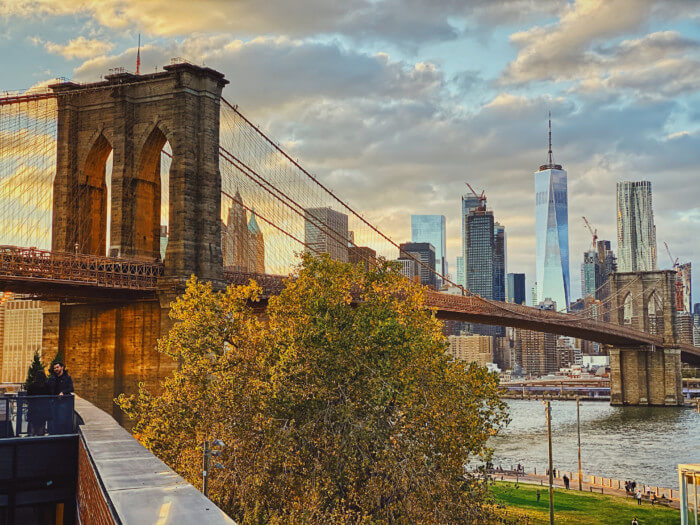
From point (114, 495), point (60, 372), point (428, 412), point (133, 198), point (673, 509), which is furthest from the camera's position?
point (133, 198)

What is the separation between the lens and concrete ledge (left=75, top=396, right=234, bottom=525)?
711cm

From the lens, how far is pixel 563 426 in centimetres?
9944

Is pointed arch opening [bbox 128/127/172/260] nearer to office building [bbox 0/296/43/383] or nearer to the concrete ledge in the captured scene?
the concrete ledge

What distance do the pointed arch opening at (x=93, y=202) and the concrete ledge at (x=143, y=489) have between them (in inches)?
1544

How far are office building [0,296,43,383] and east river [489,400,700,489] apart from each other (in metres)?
122

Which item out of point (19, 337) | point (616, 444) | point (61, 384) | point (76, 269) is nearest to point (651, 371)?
point (616, 444)

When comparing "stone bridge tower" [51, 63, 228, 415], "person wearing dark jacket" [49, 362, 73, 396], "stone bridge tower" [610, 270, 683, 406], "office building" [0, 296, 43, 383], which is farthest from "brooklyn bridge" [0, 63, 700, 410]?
"office building" [0, 296, 43, 383]

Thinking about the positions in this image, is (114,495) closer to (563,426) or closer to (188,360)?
(188,360)

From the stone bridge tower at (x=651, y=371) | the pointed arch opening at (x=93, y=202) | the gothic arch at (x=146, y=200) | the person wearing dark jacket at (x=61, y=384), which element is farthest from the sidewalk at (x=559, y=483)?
the stone bridge tower at (x=651, y=371)

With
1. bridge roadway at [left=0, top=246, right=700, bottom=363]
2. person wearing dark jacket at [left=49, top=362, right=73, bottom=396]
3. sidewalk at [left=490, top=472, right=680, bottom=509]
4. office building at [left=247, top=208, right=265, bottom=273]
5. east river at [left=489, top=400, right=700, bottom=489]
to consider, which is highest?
office building at [left=247, top=208, right=265, bottom=273]

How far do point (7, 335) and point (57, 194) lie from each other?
5998 inches

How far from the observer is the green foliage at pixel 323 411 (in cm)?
1908

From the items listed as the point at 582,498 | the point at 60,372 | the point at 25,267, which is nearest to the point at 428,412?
the point at 60,372

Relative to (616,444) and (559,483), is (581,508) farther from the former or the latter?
(616,444)
